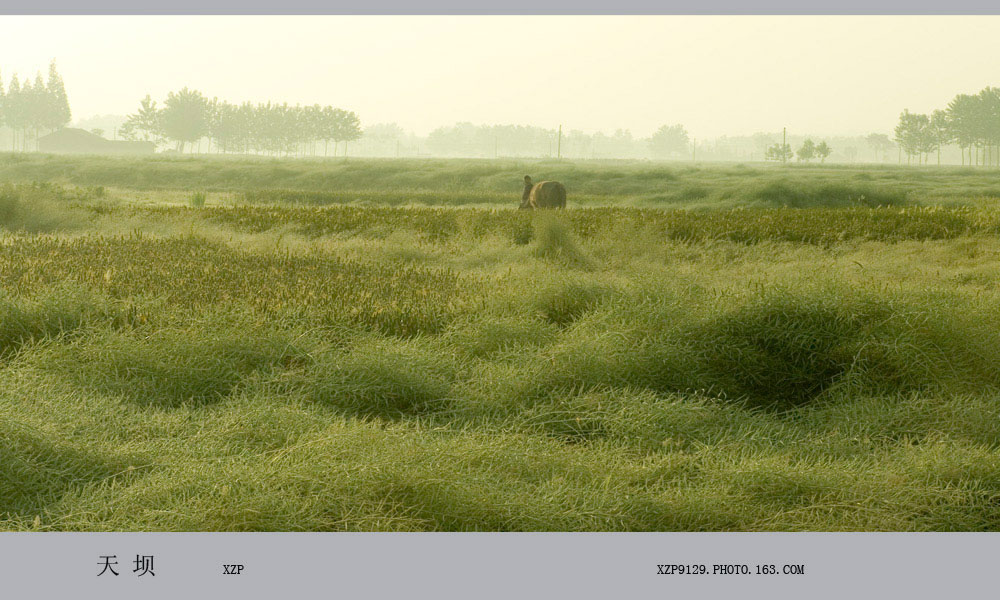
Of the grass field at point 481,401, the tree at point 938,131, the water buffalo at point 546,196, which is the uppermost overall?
the tree at point 938,131

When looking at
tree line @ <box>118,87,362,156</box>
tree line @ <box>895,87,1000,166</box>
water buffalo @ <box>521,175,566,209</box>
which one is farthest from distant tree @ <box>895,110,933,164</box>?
water buffalo @ <box>521,175,566,209</box>

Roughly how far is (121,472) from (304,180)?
116 feet

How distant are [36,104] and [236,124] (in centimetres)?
1980

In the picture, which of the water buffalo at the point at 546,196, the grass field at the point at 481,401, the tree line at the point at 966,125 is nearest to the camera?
the grass field at the point at 481,401

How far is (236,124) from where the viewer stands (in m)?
96.9

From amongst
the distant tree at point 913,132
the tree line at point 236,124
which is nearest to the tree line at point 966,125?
the distant tree at point 913,132

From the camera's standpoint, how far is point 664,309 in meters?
5.77

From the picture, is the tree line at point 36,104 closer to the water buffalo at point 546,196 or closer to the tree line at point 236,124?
the tree line at point 236,124

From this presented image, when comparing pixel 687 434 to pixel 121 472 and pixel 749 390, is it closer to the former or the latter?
pixel 749 390

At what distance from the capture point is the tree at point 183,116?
88.6 meters

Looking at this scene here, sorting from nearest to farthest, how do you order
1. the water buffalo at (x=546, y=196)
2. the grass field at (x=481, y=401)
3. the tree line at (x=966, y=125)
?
the grass field at (x=481, y=401), the water buffalo at (x=546, y=196), the tree line at (x=966, y=125)

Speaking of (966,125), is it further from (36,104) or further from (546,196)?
(36,104)

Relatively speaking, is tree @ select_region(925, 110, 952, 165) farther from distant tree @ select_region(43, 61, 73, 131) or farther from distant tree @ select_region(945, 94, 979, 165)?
distant tree @ select_region(43, 61, 73, 131)
